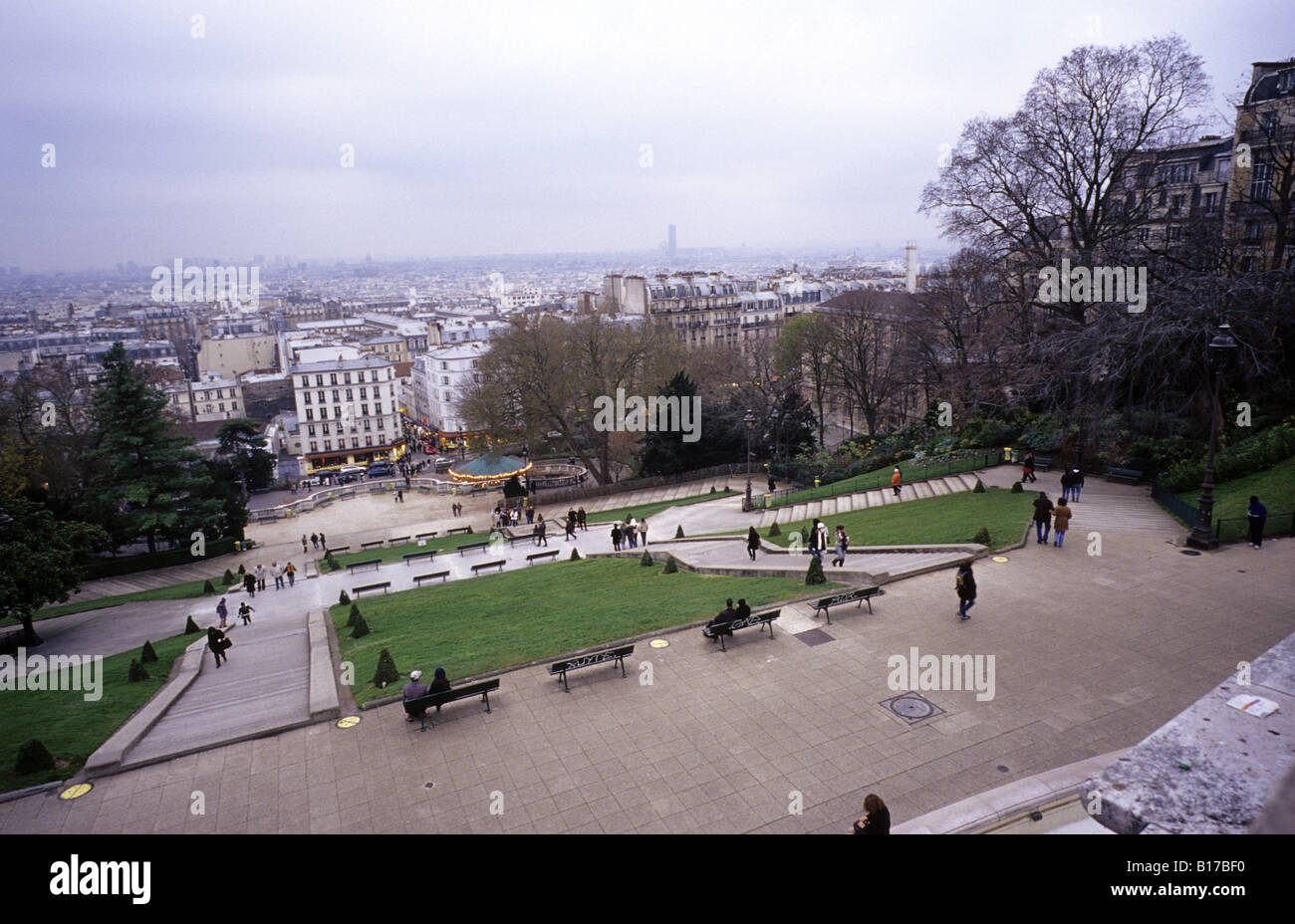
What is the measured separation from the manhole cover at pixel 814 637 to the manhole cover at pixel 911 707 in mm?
2545

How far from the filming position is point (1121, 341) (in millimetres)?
23078

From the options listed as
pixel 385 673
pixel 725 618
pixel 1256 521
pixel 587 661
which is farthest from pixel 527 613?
pixel 1256 521

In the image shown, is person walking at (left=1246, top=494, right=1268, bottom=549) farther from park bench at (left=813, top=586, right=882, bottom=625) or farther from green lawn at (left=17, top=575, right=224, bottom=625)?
green lawn at (left=17, top=575, right=224, bottom=625)

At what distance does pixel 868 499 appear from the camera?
29.9 metres

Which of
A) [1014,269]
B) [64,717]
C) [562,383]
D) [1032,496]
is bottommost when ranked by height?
[64,717]

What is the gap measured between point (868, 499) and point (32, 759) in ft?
87.7

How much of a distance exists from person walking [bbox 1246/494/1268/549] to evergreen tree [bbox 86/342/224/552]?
138 feet

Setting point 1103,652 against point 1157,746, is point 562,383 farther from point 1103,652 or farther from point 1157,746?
point 1157,746

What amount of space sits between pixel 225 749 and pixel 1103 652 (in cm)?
1502

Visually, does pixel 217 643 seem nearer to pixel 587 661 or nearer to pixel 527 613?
pixel 527 613

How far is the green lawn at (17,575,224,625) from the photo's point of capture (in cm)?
2883

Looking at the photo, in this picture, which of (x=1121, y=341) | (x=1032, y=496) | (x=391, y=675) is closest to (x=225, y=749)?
(x=391, y=675)

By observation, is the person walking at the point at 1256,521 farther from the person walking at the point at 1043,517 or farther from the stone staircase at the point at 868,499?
the stone staircase at the point at 868,499
